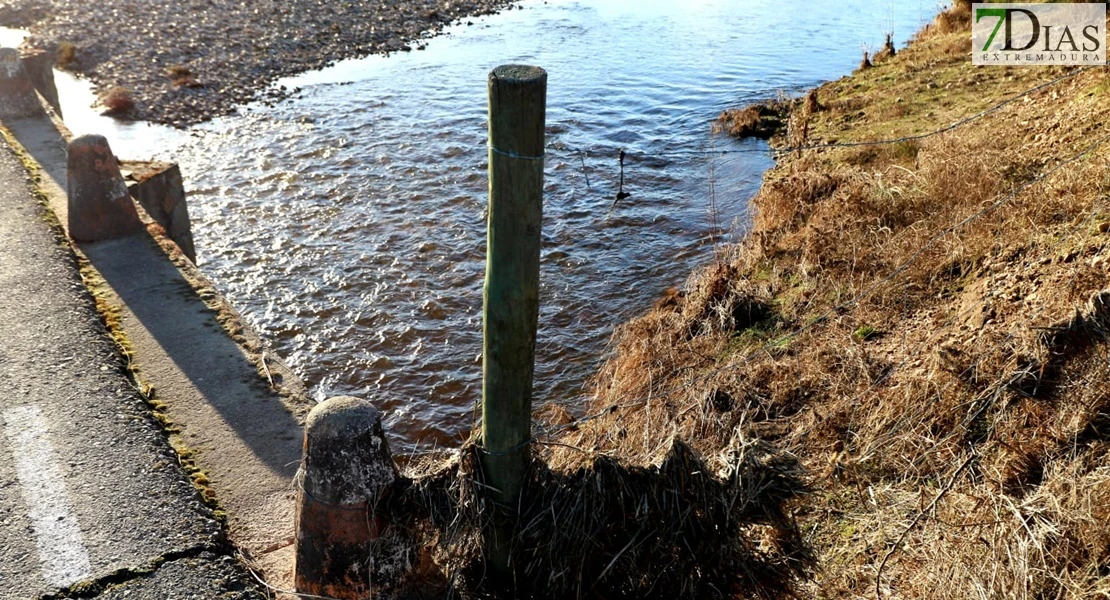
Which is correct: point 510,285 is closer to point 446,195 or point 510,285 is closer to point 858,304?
point 858,304

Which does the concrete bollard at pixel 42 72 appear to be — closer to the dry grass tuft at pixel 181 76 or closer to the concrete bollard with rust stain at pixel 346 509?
the dry grass tuft at pixel 181 76

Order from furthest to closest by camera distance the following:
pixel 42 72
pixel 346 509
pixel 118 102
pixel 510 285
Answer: pixel 118 102 < pixel 42 72 < pixel 346 509 < pixel 510 285

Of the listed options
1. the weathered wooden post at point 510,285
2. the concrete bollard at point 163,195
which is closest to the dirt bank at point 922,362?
the weathered wooden post at point 510,285

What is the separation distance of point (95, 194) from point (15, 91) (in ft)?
12.5

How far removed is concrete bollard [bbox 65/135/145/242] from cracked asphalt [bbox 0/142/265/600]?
1111mm

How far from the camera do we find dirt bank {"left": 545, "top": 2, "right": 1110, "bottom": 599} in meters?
3.56

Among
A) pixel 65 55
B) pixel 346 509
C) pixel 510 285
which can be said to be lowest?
pixel 346 509

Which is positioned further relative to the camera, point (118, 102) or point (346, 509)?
point (118, 102)

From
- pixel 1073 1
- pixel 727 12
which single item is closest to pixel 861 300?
pixel 1073 1

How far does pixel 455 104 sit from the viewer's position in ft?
47.1

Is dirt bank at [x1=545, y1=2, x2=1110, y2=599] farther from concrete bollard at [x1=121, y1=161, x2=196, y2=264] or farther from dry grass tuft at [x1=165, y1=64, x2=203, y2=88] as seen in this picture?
dry grass tuft at [x1=165, y1=64, x2=203, y2=88]

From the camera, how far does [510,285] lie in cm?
309

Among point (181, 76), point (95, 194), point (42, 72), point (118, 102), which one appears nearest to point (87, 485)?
point (95, 194)

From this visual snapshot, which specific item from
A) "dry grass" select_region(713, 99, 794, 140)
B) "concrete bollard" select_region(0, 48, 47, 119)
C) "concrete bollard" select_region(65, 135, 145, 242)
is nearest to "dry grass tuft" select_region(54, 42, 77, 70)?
"concrete bollard" select_region(0, 48, 47, 119)
